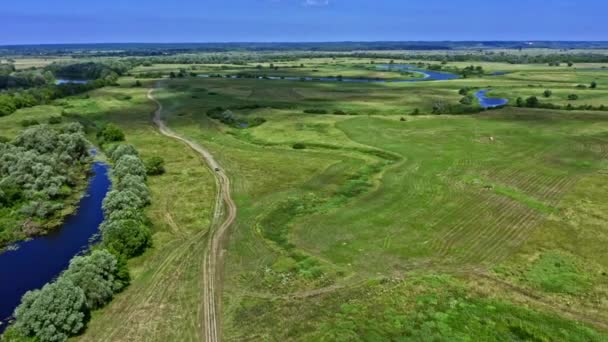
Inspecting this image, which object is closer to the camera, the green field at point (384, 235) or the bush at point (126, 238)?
the green field at point (384, 235)

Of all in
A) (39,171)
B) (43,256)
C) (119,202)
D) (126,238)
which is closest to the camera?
(126,238)

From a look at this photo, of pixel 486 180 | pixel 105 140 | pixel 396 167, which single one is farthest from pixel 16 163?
pixel 486 180

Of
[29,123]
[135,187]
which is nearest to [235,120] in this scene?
[29,123]

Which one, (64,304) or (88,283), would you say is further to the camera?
A: (88,283)

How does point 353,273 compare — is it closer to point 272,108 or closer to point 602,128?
point 602,128

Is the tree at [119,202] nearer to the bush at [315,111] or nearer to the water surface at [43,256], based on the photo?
the water surface at [43,256]

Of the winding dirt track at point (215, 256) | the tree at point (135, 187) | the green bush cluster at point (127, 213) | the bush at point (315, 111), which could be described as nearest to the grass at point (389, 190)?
the winding dirt track at point (215, 256)

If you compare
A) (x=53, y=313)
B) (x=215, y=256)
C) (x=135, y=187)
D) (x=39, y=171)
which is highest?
(x=39, y=171)

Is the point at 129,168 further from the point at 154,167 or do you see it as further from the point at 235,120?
the point at 235,120

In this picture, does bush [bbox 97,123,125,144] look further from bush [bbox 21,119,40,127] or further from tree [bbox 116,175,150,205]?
tree [bbox 116,175,150,205]
